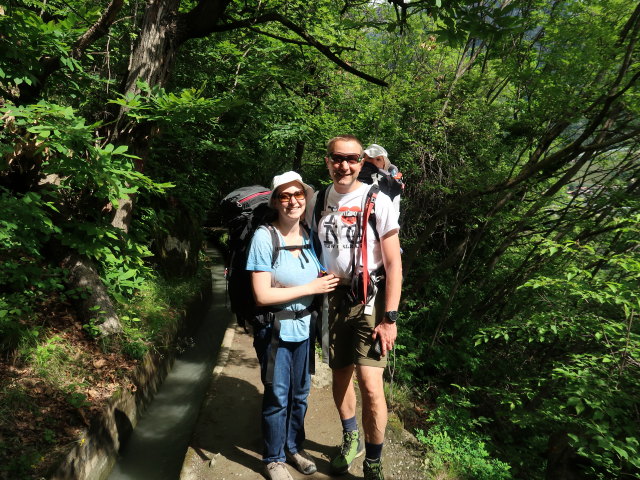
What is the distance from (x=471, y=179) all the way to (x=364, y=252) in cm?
502

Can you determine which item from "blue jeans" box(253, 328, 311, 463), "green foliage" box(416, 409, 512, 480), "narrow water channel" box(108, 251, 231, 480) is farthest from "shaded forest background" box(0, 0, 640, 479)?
"blue jeans" box(253, 328, 311, 463)

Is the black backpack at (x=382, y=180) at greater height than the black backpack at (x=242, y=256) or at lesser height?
greater

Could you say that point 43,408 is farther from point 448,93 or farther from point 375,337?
point 448,93

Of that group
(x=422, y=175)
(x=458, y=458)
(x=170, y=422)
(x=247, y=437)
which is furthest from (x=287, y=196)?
(x=422, y=175)

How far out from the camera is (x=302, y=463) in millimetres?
2770

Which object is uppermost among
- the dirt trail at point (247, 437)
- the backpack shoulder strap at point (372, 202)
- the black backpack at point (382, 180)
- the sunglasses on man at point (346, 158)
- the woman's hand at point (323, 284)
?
the sunglasses on man at point (346, 158)

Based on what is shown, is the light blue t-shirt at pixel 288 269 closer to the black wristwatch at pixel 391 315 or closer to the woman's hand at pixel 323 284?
the woman's hand at pixel 323 284

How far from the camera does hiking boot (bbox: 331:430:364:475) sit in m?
2.86

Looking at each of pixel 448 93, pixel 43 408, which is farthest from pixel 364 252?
pixel 448 93

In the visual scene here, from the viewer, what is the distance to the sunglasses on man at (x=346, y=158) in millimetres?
2373

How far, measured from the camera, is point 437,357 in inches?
276

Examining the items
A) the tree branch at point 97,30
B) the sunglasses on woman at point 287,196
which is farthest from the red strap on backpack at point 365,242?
the tree branch at point 97,30

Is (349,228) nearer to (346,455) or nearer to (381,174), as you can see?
(381,174)

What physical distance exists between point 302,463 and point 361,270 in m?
1.51
